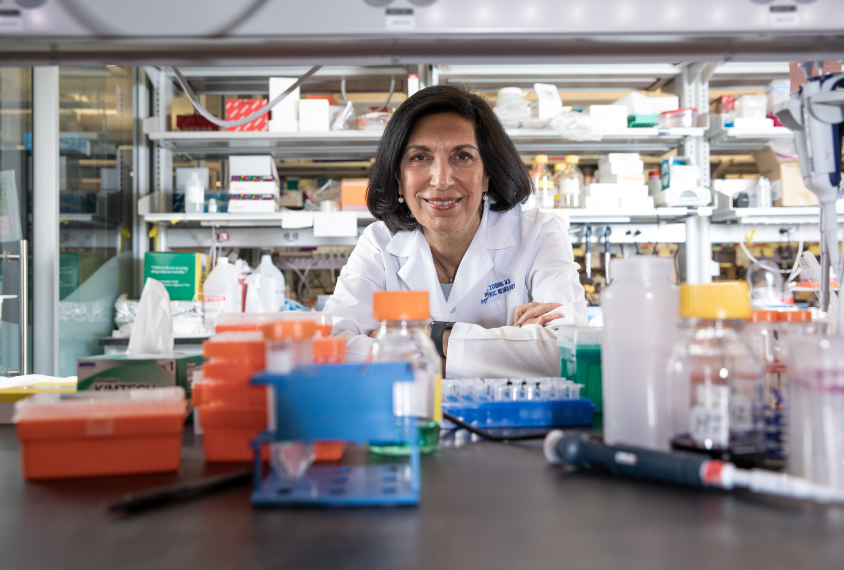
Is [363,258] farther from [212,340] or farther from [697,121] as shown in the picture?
[697,121]

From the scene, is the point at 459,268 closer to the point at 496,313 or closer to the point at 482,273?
the point at 482,273

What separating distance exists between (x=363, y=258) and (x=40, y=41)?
3.81ft

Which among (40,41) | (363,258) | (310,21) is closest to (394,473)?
(310,21)

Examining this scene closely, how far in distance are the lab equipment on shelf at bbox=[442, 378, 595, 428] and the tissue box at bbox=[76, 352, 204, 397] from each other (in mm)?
378

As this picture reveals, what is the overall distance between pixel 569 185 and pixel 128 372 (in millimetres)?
2417

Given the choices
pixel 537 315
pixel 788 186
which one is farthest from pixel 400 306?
pixel 788 186

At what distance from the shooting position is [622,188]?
2.81 m

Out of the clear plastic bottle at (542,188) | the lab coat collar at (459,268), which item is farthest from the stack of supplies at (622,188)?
the lab coat collar at (459,268)

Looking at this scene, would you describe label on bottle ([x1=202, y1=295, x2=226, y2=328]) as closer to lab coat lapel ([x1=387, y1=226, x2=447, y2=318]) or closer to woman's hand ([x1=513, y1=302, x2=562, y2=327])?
lab coat lapel ([x1=387, y1=226, x2=447, y2=318])

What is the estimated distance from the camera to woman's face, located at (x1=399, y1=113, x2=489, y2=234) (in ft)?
5.34

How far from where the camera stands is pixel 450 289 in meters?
1.82

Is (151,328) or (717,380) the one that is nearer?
(717,380)

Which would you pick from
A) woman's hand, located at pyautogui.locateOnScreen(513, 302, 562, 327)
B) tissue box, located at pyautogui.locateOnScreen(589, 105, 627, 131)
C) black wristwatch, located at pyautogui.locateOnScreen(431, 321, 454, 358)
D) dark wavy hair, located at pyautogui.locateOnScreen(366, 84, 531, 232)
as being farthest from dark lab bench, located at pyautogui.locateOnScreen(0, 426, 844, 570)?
tissue box, located at pyautogui.locateOnScreen(589, 105, 627, 131)

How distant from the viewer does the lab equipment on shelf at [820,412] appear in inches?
18.9
